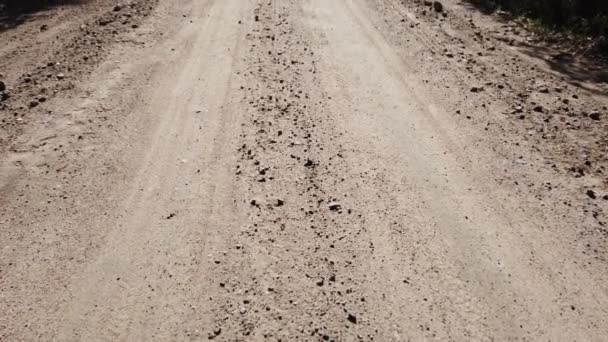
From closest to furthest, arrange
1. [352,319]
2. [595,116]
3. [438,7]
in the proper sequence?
[352,319] < [595,116] < [438,7]

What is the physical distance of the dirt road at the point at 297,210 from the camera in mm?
3566

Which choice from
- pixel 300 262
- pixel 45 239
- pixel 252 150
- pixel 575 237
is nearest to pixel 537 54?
pixel 575 237

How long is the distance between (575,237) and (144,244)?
13.4ft

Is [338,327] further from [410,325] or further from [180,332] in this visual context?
[180,332]

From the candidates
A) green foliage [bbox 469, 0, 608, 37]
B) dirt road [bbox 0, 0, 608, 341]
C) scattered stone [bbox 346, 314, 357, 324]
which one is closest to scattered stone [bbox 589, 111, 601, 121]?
dirt road [bbox 0, 0, 608, 341]

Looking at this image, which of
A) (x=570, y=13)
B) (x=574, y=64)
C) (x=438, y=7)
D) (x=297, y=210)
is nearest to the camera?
(x=297, y=210)

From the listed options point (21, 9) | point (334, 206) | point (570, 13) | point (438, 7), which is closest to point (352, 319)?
point (334, 206)

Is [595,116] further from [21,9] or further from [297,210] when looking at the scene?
[21,9]

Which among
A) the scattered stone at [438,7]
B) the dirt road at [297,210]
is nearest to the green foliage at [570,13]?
the scattered stone at [438,7]

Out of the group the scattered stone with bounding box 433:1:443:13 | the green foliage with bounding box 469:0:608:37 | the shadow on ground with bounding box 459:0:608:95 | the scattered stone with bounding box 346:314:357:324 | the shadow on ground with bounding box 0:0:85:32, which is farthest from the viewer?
the shadow on ground with bounding box 0:0:85:32

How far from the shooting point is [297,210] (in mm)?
4625

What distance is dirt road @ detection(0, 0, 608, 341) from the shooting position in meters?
3.57

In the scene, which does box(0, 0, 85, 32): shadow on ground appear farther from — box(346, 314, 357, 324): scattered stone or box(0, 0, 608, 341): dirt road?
box(346, 314, 357, 324): scattered stone

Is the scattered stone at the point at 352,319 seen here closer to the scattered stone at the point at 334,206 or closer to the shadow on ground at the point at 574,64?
the scattered stone at the point at 334,206
